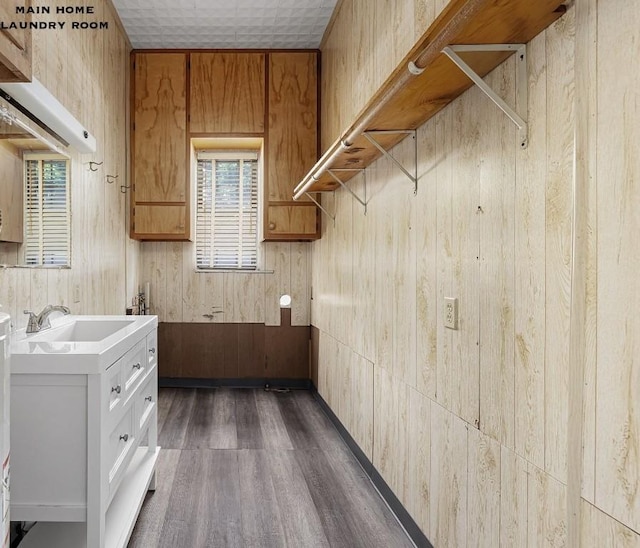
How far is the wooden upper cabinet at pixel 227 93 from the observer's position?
175 inches

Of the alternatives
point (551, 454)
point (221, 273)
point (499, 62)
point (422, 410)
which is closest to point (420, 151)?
point (499, 62)

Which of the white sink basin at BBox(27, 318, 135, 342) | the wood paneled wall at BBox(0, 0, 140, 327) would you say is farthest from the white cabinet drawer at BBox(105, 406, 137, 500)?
the wood paneled wall at BBox(0, 0, 140, 327)

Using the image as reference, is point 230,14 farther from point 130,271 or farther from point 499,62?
point 499,62

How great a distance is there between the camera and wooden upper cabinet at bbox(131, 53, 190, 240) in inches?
172

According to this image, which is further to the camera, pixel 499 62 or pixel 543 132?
pixel 499 62

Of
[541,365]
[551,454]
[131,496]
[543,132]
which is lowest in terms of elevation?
[131,496]

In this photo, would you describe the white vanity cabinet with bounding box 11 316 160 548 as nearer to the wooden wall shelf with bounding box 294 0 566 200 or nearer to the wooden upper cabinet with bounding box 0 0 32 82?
the wooden upper cabinet with bounding box 0 0 32 82

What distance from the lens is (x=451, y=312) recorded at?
5.66ft

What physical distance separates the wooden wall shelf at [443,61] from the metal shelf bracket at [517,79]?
2 cm

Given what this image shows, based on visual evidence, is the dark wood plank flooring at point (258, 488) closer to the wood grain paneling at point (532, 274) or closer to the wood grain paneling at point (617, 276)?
the wood grain paneling at point (532, 274)

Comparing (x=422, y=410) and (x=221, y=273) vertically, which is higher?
(x=221, y=273)

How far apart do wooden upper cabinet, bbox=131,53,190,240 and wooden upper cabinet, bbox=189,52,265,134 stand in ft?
0.42

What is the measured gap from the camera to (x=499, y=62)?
141 cm

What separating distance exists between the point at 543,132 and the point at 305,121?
353 cm
